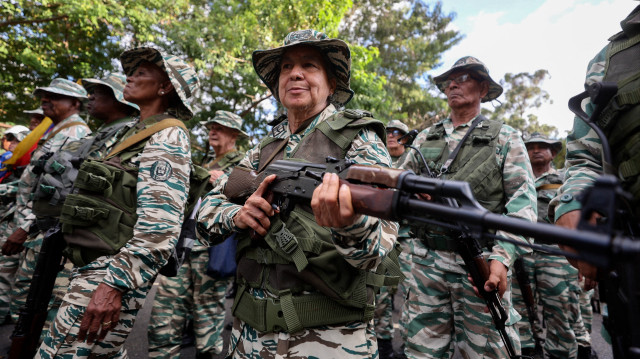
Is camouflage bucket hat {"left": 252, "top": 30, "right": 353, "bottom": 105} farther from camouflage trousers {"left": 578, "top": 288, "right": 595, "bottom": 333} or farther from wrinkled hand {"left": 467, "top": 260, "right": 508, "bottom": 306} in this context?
camouflage trousers {"left": 578, "top": 288, "right": 595, "bottom": 333}

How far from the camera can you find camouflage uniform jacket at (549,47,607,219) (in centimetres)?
145

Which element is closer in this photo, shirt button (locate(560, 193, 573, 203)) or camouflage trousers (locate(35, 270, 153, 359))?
shirt button (locate(560, 193, 573, 203))

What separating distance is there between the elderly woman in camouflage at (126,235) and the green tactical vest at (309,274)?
2.32 feet

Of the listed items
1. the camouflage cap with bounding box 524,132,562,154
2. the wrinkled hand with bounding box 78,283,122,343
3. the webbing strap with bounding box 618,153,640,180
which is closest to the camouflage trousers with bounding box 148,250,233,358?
Result: the wrinkled hand with bounding box 78,283,122,343

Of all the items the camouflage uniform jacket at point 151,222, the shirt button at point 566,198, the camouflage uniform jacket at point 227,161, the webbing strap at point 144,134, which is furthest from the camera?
the camouflage uniform jacket at point 227,161

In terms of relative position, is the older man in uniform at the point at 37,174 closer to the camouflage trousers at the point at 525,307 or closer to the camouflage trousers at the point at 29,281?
the camouflage trousers at the point at 29,281

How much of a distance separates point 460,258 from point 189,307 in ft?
10.3

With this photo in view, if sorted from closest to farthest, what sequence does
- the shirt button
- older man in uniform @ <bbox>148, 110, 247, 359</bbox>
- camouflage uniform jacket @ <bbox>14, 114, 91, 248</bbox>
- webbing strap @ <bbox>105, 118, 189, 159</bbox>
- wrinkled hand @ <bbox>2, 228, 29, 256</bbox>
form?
the shirt button → webbing strap @ <bbox>105, 118, 189, 159</bbox> → older man in uniform @ <bbox>148, 110, 247, 359</bbox> → wrinkled hand @ <bbox>2, 228, 29, 256</bbox> → camouflage uniform jacket @ <bbox>14, 114, 91, 248</bbox>

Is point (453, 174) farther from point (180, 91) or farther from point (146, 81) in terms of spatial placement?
point (146, 81)

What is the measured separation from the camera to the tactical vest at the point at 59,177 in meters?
3.14

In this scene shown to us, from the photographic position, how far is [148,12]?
8.66m

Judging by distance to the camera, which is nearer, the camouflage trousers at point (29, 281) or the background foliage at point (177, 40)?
the camouflage trousers at point (29, 281)

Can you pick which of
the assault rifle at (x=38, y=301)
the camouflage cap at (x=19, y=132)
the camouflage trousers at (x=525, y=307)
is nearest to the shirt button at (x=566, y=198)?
the assault rifle at (x=38, y=301)

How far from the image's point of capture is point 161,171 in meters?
2.26
